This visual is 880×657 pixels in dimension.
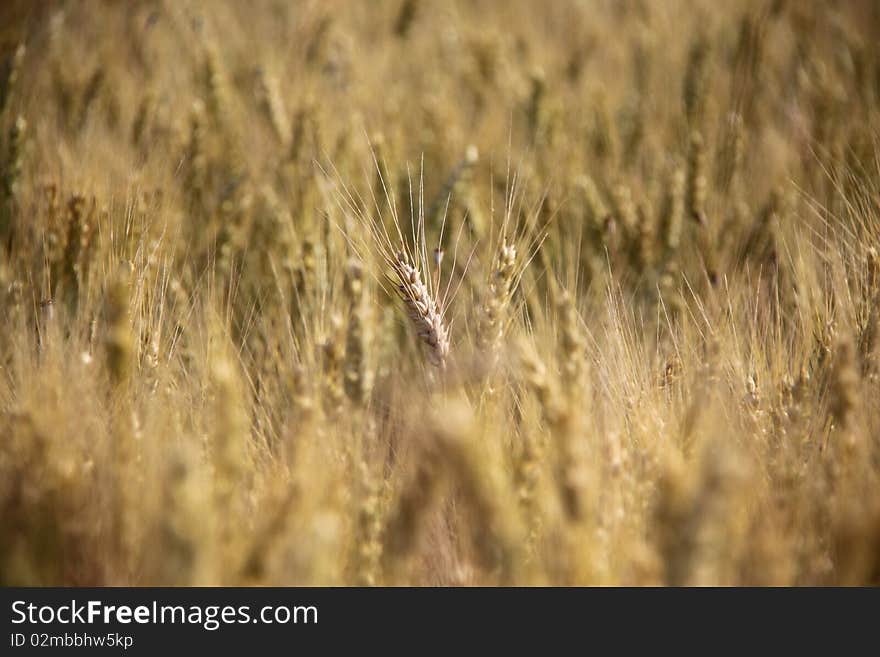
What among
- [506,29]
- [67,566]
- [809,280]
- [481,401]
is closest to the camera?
[67,566]

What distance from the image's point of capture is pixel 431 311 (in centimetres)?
153

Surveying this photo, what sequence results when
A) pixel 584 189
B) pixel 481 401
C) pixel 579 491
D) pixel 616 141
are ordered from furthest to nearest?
pixel 616 141 < pixel 584 189 < pixel 481 401 < pixel 579 491

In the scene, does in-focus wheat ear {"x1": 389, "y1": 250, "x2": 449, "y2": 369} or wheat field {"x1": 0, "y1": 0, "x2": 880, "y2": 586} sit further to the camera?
in-focus wheat ear {"x1": 389, "y1": 250, "x2": 449, "y2": 369}

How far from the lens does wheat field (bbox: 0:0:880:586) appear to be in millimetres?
1076

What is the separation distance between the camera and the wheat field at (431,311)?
1.08m

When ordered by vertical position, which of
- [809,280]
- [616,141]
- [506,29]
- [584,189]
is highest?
[506,29]

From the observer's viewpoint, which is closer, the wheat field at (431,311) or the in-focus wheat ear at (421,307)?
the wheat field at (431,311)

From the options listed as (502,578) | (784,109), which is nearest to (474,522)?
(502,578)

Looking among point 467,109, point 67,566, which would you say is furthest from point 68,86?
point 67,566

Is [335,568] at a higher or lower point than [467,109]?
lower

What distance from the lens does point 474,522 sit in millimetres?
1093

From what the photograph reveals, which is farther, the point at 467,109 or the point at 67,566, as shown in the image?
the point at 467,109
